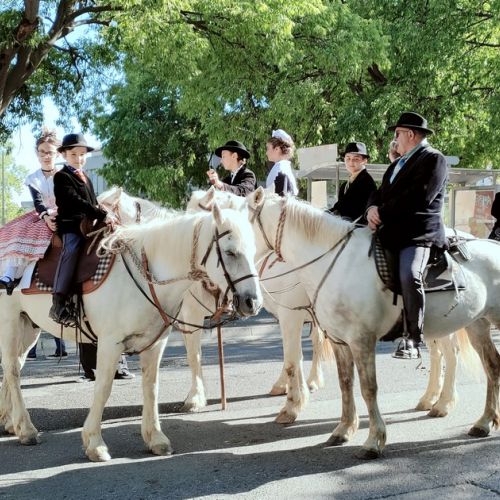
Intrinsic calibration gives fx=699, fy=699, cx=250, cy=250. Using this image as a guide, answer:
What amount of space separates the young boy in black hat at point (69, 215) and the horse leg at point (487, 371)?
358 cm

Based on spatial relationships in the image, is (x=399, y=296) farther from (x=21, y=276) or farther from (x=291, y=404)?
(x=21, y=276)

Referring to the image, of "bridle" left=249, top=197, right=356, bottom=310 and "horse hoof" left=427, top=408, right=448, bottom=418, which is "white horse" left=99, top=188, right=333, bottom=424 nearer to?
"bridle" left=249, top=197, right=356, bottom=310

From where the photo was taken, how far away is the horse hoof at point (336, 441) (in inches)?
232

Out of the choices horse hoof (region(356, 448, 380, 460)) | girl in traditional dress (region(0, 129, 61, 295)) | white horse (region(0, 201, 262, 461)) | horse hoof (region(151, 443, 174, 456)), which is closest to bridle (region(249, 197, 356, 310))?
white horse (region(0, 201, 262, 461))

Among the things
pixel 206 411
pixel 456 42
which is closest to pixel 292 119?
pixel 456 42

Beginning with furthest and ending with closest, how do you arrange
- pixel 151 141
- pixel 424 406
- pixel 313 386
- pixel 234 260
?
pixel 151 141
pixel 313 386
pixel 424 406
pixel 234 260

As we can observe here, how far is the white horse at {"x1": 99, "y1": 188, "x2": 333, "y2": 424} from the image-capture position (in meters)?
6.50

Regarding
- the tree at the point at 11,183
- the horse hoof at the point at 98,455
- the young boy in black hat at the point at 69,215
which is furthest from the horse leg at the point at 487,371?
the tree at the point at 11,183

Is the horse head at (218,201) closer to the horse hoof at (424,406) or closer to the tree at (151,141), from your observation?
the horse hoof at (424,406)

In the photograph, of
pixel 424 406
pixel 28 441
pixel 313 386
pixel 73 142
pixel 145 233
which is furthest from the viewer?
pixel 313 386

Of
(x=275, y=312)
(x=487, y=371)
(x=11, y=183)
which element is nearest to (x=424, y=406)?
(x=487, y=371)

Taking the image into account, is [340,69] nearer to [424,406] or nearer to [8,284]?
[424,406]

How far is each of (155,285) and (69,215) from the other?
0.92m

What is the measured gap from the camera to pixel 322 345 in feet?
26.0
